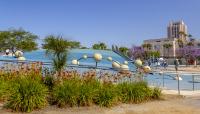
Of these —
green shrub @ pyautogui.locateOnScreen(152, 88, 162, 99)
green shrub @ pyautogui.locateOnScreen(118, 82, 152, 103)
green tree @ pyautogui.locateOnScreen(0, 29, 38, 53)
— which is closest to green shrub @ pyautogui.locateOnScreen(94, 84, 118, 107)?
green shrub @ pyautogui.locateOnScreen(118, 82, 152, 103)

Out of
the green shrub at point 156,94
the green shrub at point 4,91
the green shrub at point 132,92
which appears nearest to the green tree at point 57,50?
the green shrub at point 4,91

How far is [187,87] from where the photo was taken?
17.0 meters

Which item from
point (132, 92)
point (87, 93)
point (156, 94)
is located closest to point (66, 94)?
point (87, 93)

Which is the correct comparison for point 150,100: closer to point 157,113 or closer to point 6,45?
point 157,113

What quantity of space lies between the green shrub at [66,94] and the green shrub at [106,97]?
2.07 ft

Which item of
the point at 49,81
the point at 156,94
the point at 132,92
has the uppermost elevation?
the point at 49,81

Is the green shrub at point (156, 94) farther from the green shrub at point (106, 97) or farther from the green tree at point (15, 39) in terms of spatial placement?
the green tree at point (15, 39)

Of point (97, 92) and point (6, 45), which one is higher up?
point (6, 45)

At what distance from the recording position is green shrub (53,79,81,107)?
9297mm

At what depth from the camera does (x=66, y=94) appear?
929cm

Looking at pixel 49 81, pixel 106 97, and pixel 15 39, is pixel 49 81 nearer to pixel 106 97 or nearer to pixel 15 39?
pixel 106 97

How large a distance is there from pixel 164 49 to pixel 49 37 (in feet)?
342

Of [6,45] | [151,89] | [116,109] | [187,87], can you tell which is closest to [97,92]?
[116,109]

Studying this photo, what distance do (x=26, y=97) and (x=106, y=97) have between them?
2187 millimetres
